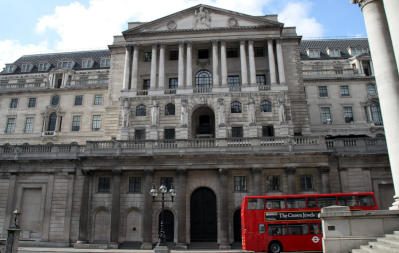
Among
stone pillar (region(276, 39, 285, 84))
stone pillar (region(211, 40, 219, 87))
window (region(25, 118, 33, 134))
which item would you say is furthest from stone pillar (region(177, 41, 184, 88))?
window (region(25, 118, 33, 134))

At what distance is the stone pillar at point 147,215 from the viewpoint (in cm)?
3041

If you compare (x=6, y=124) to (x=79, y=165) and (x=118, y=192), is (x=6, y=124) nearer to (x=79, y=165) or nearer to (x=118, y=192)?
(x=79, y=165)

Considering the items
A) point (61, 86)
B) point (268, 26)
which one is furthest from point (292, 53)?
point (61, 86)

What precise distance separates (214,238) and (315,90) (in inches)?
1224

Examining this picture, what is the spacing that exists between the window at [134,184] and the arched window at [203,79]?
14.9 meters

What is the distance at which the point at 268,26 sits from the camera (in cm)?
4084

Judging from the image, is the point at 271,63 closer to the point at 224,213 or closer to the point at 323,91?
the point at 323,91

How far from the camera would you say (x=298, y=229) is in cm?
2380

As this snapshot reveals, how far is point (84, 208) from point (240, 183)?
15596mm

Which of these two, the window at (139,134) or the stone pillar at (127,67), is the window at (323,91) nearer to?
the window at (139,134)

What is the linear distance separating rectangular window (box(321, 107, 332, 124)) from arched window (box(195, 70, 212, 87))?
782 inches

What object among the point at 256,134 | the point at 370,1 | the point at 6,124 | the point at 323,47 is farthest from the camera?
the point at 323,47

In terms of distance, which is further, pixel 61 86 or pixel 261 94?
pixel 61 86

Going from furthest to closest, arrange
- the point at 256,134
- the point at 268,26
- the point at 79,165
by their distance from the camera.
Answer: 1. the point at 268,26
2. the point at 256,134
3. the point at 79,165
